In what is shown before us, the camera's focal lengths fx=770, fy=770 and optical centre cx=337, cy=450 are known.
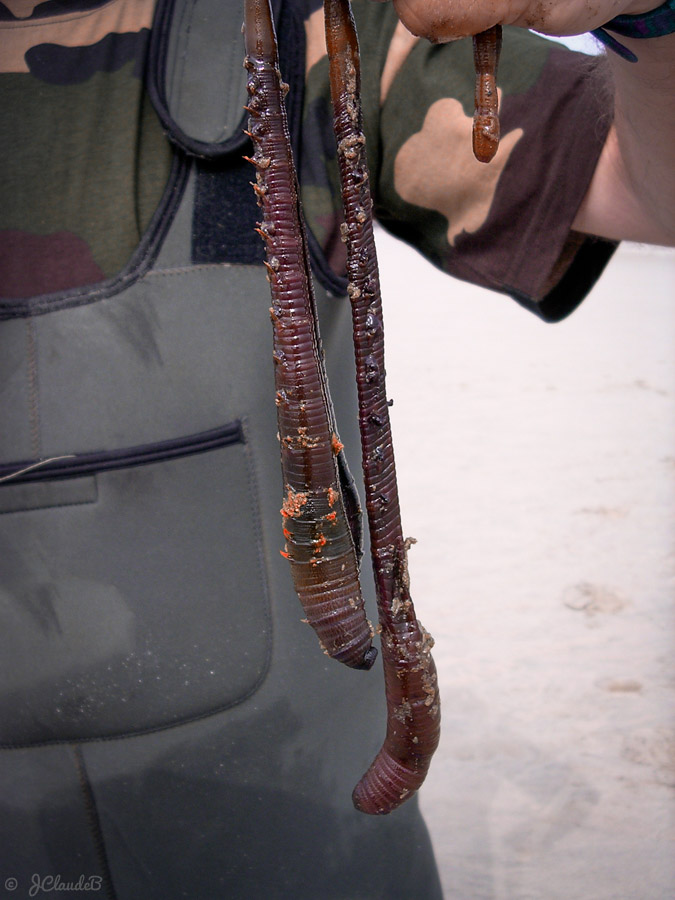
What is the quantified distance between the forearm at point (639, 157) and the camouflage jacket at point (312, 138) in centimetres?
2

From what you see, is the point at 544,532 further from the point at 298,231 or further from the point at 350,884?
the point at 298,231

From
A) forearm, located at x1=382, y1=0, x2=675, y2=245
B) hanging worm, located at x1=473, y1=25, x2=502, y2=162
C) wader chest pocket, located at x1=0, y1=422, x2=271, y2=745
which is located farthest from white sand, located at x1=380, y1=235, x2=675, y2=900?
hanging worm, located at x1=473, y1=25, x2=502, y2=162

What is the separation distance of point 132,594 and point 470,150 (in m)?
0.43

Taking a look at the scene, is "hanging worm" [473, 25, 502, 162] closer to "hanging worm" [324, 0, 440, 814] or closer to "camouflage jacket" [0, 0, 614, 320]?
"hanging worm" [324, 0, 440, 814]

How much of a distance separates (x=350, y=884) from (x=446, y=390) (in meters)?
2.77

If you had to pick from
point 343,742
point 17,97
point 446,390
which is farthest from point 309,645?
point 446,390

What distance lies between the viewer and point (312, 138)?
585 millimetres

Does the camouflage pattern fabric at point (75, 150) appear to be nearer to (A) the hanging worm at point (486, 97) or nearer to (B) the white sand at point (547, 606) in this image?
(A) the hanging worm at point (486, 97)

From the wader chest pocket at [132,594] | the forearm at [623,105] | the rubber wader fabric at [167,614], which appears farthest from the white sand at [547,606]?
the forearm at [623,105]

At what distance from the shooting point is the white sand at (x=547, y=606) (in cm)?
120

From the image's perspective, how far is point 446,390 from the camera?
332 cm

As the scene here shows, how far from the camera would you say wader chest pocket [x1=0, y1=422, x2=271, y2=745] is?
589 millimetres

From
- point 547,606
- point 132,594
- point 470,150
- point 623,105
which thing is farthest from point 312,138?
point 547,606

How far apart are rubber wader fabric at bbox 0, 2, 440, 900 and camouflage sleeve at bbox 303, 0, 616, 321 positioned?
11 cm
